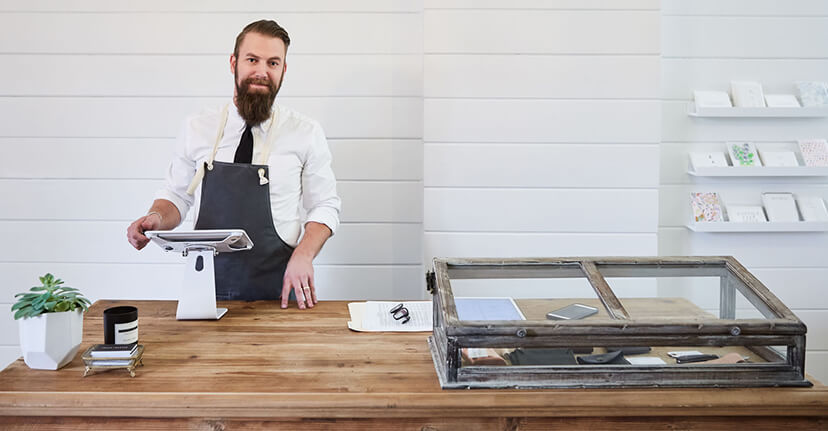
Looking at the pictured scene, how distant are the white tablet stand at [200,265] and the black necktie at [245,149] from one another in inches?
32.9

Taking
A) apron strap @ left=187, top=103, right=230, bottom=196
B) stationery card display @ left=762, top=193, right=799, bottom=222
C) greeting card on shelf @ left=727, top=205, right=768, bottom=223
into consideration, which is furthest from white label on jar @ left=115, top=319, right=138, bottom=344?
stationery card display @ left=762, top=193, right=799, bottom=222

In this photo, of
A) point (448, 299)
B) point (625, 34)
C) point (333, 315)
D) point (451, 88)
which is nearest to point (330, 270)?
point (451, 88)

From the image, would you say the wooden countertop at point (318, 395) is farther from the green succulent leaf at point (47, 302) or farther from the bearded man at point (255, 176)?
the bearded man at point (255, 176)

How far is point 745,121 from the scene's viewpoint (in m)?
3.71

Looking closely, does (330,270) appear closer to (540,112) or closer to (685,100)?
(540,112)

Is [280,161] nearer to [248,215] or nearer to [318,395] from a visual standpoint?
[248,215]

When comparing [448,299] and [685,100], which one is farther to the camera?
[685,100]

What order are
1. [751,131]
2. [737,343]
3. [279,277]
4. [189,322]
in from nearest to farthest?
[737,343] < [189,322] < [279,277] < [751,131]

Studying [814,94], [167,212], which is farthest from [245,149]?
[814,94]

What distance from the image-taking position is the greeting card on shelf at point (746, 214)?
3656mm

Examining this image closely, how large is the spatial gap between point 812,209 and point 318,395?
3.04 metres

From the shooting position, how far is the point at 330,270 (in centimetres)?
391

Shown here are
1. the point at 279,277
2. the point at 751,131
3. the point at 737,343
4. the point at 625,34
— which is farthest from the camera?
the point at 751,131

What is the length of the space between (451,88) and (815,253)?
207 cm
